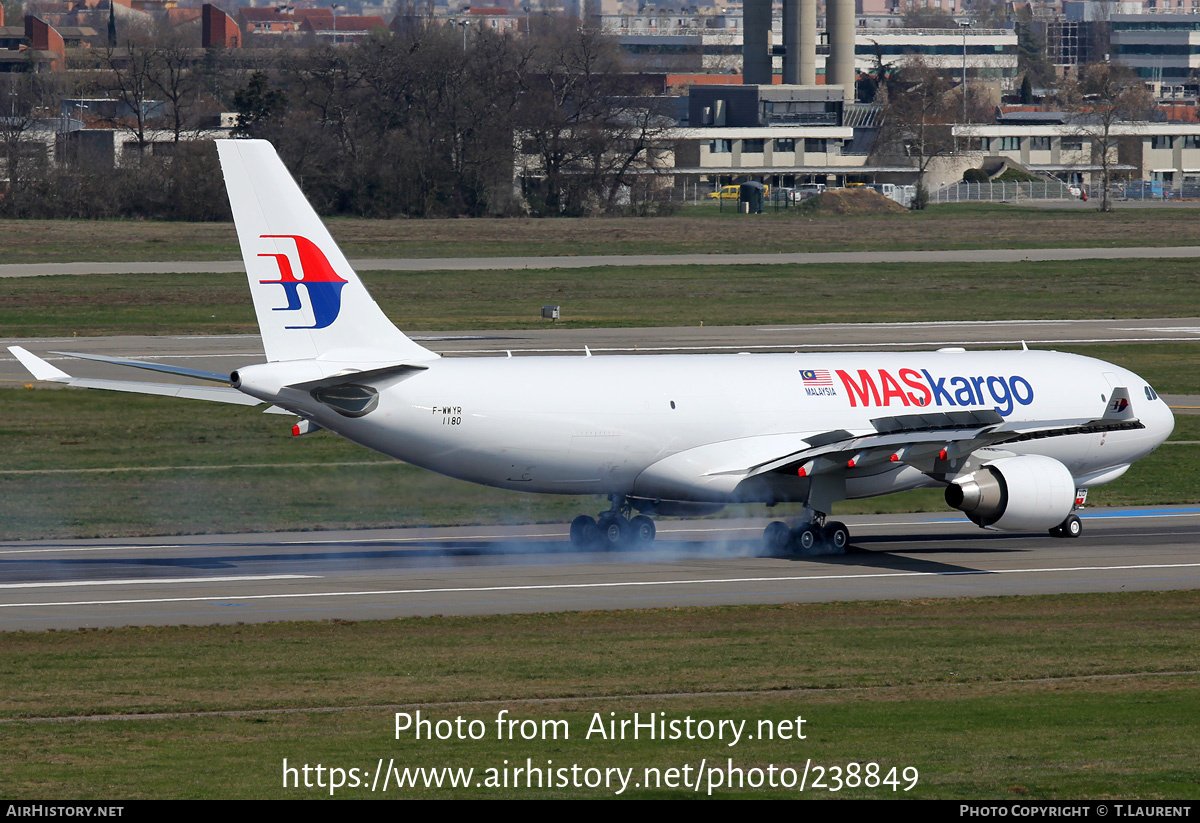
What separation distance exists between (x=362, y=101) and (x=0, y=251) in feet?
152

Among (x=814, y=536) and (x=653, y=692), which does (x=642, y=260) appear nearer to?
(x=814, y=536)

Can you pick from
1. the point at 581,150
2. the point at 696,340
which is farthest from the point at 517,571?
the point at 581,150

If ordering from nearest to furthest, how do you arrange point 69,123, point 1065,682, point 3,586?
point 1065,682, point 3,586, point 69,123

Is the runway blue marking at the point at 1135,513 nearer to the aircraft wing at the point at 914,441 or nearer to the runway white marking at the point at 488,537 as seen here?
the runway white marking at the point at 488,537

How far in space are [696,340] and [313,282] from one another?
45.0 metres

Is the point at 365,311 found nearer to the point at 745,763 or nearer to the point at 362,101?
the point at 745,763

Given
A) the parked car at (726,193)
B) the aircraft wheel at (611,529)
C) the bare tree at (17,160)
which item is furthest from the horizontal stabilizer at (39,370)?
the parked car at (726,193)

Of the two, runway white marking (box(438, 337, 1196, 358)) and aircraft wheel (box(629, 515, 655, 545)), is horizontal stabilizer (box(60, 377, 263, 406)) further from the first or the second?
runway white marking (box(438, 337, 1196, 358))

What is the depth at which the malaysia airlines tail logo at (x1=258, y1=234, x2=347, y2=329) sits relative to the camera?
33.8m

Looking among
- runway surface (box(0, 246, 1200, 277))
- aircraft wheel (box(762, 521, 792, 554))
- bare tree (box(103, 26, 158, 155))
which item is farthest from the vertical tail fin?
bare tree (box(103, 26, 158, 155))

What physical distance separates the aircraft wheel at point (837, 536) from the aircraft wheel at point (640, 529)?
13.2ft

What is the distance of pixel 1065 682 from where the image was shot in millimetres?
25438

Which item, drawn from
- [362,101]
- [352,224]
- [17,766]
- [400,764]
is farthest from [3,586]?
[362,101]

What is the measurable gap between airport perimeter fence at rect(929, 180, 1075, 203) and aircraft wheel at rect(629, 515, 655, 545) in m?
159
